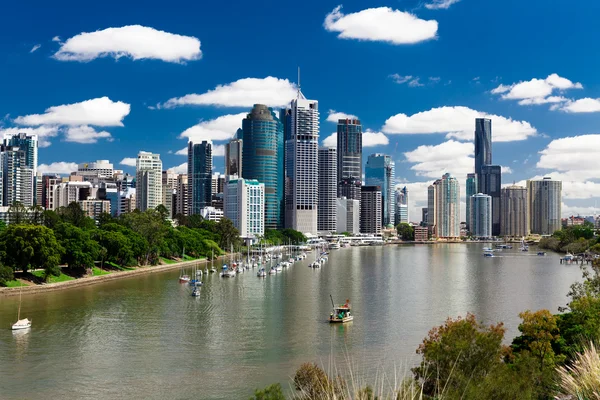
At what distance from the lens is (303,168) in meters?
151

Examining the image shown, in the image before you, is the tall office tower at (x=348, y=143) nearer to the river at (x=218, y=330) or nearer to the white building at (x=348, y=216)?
the white building at (x=348, y=216)

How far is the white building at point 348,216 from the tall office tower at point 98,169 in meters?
70.2

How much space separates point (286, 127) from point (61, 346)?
505 feet

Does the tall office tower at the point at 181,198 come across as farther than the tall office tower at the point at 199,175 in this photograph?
No

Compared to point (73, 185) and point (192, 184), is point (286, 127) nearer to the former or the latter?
point (192, 184)

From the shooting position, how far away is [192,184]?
169 meters

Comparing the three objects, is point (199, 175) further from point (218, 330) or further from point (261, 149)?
point (218, 330)

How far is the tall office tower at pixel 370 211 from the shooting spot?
185m

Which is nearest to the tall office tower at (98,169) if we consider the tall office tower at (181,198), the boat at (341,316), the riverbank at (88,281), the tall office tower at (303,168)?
the tall office tower at (181,198)

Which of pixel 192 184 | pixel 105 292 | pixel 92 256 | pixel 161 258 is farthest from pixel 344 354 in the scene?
pixel 192 184

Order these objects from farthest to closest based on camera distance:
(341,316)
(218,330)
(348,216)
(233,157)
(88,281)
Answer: (348,216), (233,157), (88,281), (341,316), (218,330)

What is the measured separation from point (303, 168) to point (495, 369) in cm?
13615

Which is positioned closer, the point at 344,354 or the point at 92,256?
the point at 344,354

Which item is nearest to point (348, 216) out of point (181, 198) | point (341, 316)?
point (181, 198)
